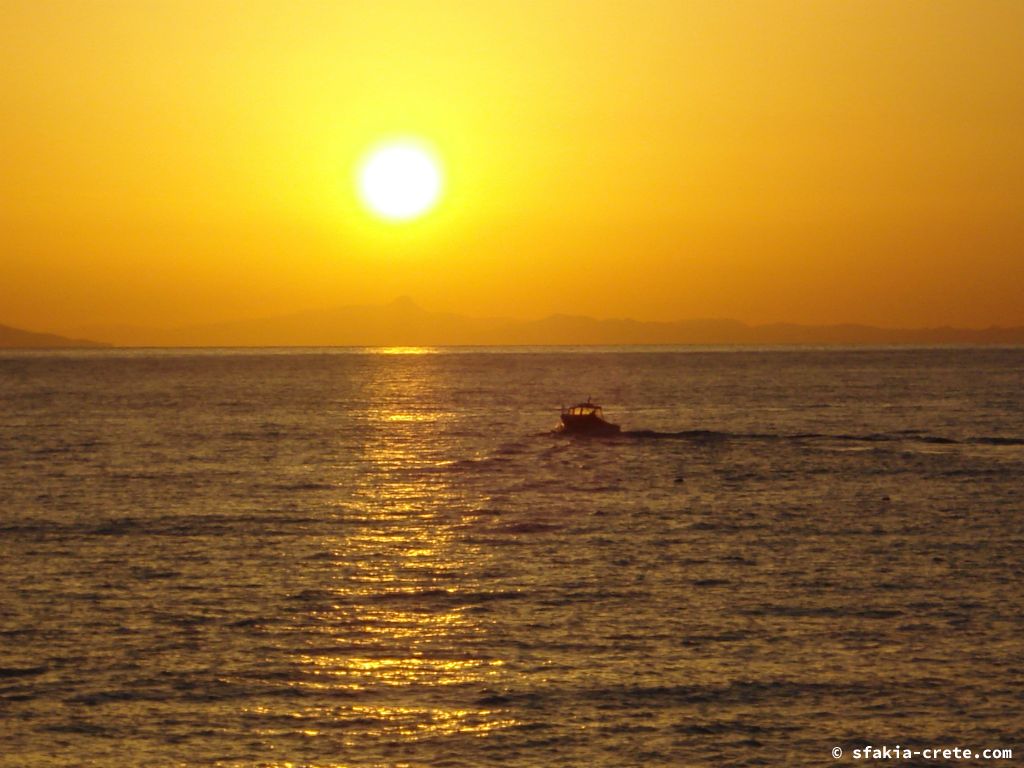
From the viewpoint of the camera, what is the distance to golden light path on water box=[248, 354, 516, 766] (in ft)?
118

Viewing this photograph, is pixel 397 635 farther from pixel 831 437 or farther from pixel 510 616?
pixel 831 437

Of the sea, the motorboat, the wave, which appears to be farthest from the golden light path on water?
the wave

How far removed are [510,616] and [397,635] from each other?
4623 mm

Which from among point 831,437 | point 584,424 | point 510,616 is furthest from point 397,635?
point 831,437

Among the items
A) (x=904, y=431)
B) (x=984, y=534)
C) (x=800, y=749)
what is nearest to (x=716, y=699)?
(x=800, y=749)

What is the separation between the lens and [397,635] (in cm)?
4469

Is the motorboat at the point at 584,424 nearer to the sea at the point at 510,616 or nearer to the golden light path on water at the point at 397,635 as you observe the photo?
the sea at the point at 510,616

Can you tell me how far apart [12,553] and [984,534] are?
4597 cm

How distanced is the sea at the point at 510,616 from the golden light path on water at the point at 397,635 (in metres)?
0.15

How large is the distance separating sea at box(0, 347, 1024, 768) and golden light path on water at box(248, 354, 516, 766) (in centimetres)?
15

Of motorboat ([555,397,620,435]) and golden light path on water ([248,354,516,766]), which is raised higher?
motorboat ([555,397,620,435])

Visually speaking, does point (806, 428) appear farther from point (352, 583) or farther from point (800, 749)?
point (800, 749)

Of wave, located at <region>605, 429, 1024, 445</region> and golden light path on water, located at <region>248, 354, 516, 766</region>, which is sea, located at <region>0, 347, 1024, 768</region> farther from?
wave, located at <region>605, 429, 1024, 445</region>

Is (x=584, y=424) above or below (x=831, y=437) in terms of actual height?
above
